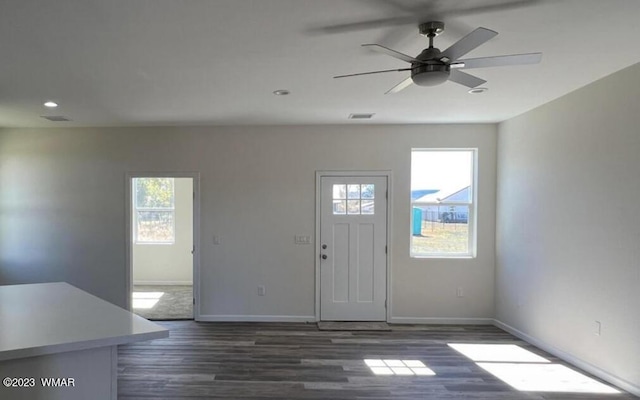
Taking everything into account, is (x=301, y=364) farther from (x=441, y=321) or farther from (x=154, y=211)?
(x=154, y=211)

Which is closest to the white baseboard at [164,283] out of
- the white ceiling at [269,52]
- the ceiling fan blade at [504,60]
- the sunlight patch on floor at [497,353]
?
the white ceiling at [269,52]

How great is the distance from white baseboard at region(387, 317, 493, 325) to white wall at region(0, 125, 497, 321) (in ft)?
0.17

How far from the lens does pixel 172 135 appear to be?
4.76 meters

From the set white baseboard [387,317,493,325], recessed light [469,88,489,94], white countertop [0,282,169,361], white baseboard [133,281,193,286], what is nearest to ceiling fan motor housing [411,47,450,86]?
recessed light [469,88,489,94]

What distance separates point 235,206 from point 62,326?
10.1ft

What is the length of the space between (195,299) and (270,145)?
2315 mm

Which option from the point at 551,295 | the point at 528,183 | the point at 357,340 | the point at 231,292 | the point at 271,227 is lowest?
the point at 357,340

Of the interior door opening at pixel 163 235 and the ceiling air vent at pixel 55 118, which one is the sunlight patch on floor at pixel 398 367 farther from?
the interior door opening at pixel 163 235

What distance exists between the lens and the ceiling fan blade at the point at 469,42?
1635 mm

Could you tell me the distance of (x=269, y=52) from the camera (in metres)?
2.41

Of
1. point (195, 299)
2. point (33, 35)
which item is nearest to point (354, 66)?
point (33, 35)

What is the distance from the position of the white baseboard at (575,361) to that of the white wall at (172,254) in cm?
560

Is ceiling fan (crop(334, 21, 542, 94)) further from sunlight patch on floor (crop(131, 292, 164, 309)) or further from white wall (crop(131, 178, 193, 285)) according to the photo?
white wall (crop(131, 178, 193, 285))

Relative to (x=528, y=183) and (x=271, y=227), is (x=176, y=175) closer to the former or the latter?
(x=271, y=227)
